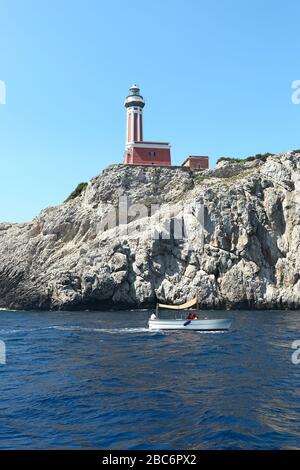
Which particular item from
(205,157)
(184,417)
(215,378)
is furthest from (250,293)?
(184,417)

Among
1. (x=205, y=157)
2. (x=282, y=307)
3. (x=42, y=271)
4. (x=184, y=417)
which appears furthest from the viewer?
(x=205, y=157)

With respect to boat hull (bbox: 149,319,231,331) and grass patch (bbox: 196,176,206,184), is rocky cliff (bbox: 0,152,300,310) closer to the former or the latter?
grass patch (bbox: 196,176,206,184)

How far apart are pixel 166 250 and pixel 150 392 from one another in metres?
46.4

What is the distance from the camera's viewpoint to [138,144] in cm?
8094

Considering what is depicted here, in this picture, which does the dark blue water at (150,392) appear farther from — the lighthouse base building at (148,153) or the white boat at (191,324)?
the lighthouse base building at (148,153)

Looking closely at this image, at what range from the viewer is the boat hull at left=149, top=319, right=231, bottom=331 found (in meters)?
40.0

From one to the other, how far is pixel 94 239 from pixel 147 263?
1064 centimetres

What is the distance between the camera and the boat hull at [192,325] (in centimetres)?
4003

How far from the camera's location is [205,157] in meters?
83.5

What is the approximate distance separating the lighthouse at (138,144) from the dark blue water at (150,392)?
161 feet

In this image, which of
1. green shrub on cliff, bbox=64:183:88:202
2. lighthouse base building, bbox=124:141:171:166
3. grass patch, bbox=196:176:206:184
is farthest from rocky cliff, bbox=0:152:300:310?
green shrub on cliff, bbox=64:183:88:202

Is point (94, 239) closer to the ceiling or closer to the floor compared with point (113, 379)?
closer to the ceiling

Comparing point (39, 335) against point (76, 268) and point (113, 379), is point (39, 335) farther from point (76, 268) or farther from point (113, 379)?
point (76, 268)
